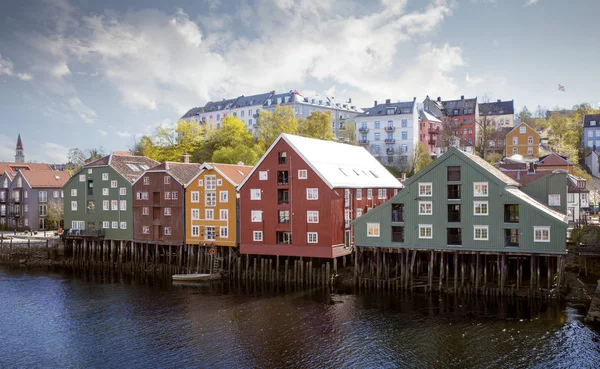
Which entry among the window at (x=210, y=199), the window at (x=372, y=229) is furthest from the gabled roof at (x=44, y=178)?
the window at (x=372, y=229)

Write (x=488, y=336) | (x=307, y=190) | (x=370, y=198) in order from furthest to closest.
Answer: (x=370, y=198), (x=307, y=190), (x=488, y=336)

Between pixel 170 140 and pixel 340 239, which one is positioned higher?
pixel 170 140

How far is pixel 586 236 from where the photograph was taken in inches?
1922

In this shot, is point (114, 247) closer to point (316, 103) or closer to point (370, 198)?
point (370, 198)

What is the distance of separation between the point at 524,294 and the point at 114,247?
1926 inches

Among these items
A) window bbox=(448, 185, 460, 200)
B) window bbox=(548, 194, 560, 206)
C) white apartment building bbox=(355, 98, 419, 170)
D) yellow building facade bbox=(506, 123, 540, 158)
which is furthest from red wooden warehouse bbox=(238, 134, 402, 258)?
yellow building facade bbox=(506, 123, 540, 158)

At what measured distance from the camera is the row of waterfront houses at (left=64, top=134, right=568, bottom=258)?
43.9 meters

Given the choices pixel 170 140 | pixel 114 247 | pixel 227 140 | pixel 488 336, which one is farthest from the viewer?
pixel 170 140

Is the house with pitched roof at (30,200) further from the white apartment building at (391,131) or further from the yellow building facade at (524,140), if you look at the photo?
the yellow building facade at (524,140)

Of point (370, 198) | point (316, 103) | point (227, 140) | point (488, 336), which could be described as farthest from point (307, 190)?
point (316, 103)

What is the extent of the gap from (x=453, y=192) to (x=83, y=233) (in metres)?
47.5

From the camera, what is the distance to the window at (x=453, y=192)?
148 feet

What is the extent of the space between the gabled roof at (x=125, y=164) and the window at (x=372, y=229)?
3279 cm

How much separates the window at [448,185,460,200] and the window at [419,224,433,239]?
303cm
